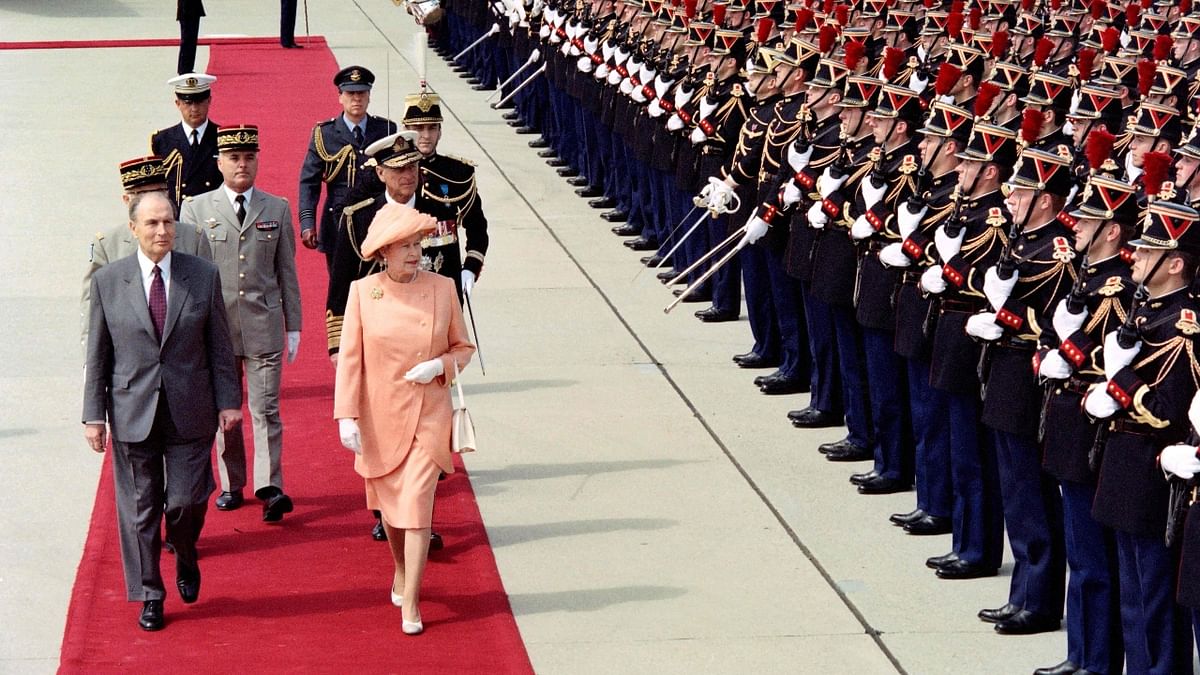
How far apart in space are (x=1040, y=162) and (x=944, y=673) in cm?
196

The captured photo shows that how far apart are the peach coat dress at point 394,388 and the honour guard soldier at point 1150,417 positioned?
236 cm

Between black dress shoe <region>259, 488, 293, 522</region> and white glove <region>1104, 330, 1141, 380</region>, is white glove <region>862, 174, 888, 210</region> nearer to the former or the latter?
white glove <region>1104, 330, 1141, 380</region>

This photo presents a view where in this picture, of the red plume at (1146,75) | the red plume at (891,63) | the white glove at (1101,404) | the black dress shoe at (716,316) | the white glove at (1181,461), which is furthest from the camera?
the black dress shoe at (716,316)

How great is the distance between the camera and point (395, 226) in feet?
22.6

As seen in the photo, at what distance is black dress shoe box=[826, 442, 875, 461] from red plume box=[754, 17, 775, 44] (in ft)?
10.2

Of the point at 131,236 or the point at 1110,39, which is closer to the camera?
the point at 131,236

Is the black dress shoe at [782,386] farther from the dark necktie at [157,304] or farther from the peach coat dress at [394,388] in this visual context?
the dark necktie at [157,304]

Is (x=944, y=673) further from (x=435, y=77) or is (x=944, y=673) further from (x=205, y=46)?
(x=205, y=46)

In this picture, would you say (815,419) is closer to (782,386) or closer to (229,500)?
(782,386)

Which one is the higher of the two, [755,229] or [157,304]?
[157,304]

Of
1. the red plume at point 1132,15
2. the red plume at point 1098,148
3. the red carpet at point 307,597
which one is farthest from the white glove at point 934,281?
the red plume at point 1132,15

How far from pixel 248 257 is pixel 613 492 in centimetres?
195

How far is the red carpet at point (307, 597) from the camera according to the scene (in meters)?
6.80

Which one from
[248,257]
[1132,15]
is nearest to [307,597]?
[248,257]
